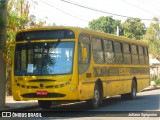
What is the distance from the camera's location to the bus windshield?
49.5 ft

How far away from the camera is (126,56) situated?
70.9 feet

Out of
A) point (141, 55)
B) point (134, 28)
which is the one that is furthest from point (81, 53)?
point (134, 28)

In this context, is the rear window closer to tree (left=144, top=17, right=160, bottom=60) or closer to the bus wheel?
the bus wheel

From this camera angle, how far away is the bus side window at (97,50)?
17.0 metres

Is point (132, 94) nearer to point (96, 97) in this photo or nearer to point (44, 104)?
point (96, 97)

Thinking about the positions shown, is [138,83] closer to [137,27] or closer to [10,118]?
[10,118]

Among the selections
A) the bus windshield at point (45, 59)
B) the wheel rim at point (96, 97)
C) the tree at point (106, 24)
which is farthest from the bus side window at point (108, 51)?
the tree at point (106, 24)

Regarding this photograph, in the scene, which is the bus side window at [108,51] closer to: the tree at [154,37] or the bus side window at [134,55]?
the bus side window at [134,55]

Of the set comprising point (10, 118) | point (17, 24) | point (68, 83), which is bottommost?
point (10, 118)

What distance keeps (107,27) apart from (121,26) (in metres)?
5.28

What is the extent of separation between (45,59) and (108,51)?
4323 mm

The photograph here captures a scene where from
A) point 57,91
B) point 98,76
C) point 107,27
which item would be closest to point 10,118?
point 57,91

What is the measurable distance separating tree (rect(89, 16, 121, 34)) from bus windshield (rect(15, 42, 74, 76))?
230ft

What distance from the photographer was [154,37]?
60094 millimetres
